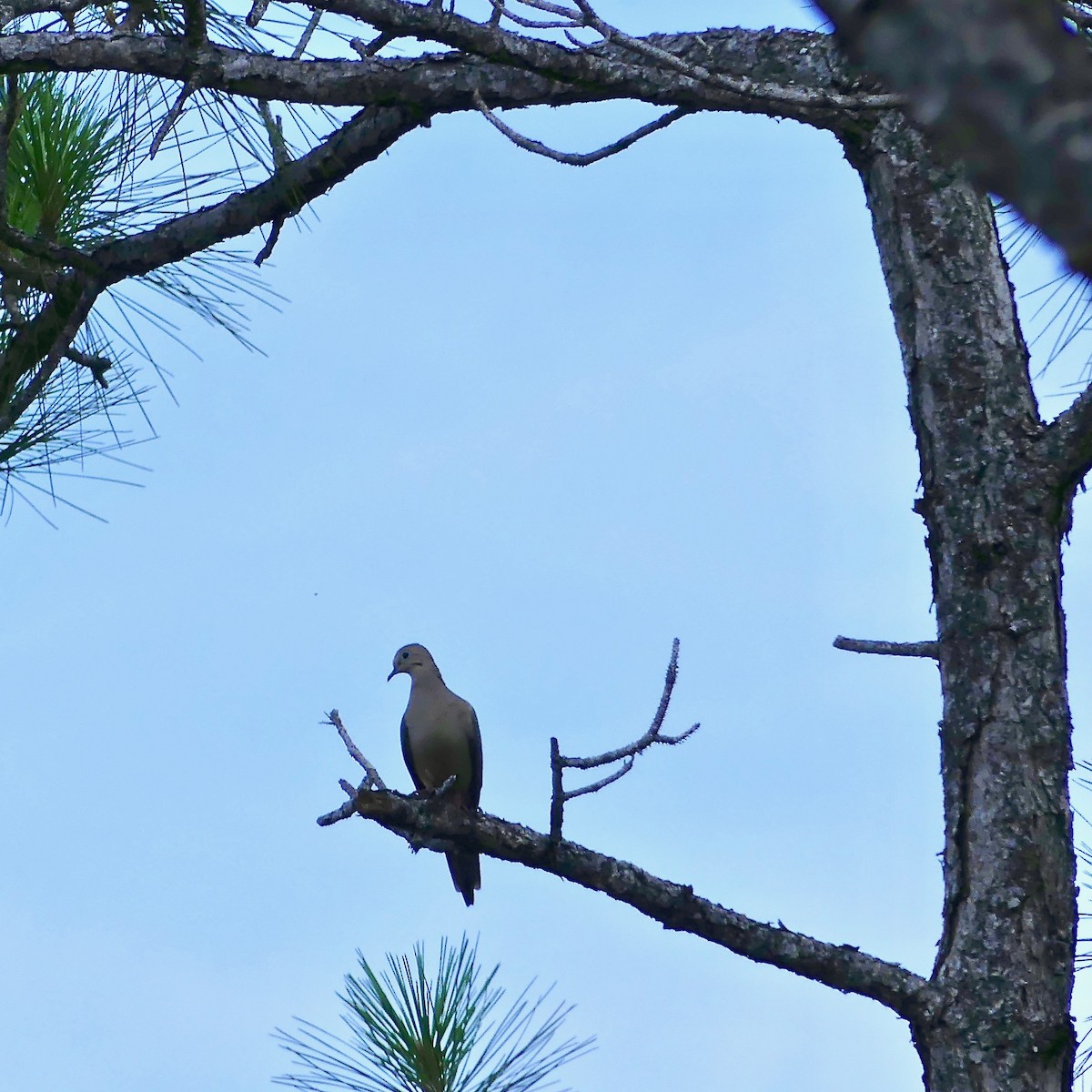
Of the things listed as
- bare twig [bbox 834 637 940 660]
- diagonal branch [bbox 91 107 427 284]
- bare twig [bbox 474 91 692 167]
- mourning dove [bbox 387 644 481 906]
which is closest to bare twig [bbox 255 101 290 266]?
diagonal branch [bbox 91 107 427 284]

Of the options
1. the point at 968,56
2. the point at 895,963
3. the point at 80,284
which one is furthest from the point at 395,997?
the point at 968,56

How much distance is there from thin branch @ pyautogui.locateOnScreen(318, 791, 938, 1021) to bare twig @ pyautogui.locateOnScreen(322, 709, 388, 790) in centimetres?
6

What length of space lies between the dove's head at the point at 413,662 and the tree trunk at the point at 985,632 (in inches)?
135

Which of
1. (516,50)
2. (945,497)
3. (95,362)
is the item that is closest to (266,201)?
(95,362)

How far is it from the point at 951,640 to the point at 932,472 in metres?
0.33

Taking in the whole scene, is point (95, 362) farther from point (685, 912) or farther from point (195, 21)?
point (685, 912)

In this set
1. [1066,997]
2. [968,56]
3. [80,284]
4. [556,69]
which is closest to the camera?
[968,56]

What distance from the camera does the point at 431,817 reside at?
106 inches

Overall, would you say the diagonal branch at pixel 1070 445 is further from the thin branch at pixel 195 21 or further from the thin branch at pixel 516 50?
the thin branch at pixel 195 21

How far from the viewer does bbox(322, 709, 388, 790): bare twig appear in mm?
2578

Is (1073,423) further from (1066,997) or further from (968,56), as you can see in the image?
(968,56)

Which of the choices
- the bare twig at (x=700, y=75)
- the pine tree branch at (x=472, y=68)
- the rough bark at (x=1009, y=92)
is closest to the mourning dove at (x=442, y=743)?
the pine tree branch at (x=472, y=68)

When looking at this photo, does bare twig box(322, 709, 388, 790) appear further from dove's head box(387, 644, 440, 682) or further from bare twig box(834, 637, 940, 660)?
dove's head box(387, 644, 440, 682)

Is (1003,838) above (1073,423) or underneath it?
underneath
